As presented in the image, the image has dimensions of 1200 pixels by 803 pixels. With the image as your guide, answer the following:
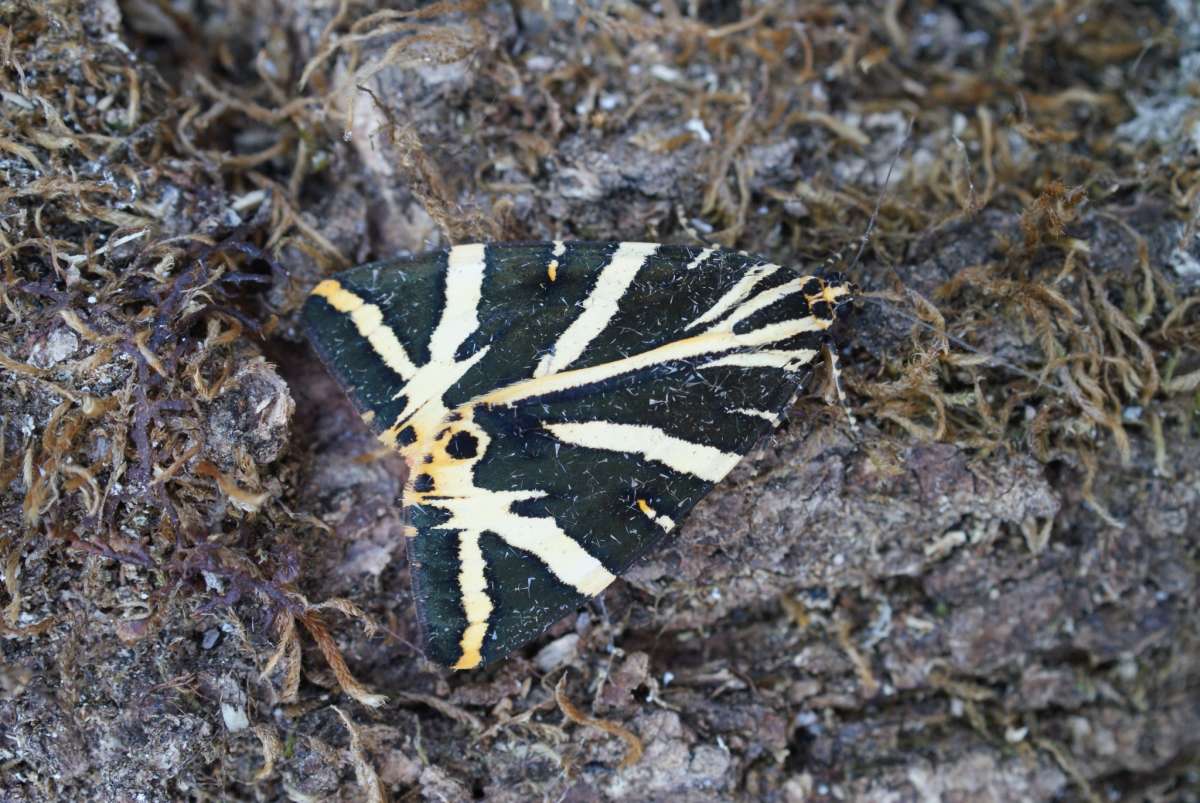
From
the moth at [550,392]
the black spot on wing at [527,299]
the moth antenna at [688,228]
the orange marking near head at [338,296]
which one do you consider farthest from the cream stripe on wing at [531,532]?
A: the moth antenna at [688,228]

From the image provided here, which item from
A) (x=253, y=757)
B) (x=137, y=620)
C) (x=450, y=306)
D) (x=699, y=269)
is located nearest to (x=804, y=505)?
(x=699, y=269)

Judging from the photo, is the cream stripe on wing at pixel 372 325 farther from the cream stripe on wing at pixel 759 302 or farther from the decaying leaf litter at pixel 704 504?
the cream stripe on wing at pixel 759 302

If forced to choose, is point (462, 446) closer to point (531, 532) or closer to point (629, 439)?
point (531, 532)

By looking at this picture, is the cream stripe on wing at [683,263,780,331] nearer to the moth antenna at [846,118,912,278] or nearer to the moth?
the moth

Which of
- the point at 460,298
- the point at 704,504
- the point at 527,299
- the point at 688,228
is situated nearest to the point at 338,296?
the point at 460,298

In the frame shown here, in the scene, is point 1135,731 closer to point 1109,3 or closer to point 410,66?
point 1109,3

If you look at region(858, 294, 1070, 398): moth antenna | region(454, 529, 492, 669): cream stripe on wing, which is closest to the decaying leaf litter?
region(858, 294, 1070, 398): moth antenna
